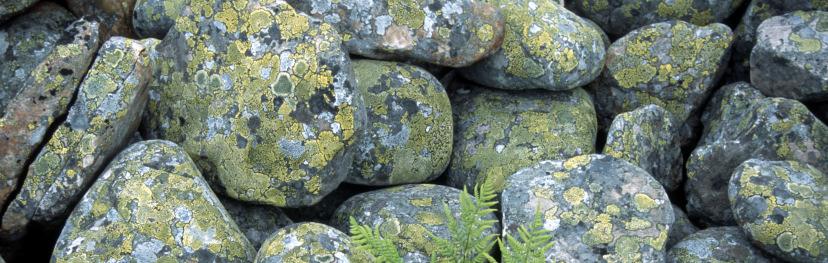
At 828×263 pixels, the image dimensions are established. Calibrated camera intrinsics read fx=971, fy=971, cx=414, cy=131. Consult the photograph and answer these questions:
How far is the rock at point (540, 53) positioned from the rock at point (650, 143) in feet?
1.80

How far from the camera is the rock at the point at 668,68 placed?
8344 millimetres

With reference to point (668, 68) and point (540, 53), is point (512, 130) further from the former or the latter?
point (668, 68)

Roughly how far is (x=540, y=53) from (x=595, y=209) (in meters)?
1.63

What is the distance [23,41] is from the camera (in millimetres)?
6934

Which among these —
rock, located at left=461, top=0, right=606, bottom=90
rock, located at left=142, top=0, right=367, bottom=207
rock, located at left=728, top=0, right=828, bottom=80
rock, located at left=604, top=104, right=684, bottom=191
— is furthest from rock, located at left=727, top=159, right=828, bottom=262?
rock, located at left=142, top=0, right=367, bottom=207

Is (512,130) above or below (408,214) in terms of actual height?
below

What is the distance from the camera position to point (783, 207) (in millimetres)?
6555

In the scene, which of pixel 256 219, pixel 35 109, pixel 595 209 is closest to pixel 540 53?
pixel 595 209

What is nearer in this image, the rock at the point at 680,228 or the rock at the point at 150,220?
the rock at the point at 150,220

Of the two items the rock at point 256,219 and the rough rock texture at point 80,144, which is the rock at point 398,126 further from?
the rough rock texture at point 80,144

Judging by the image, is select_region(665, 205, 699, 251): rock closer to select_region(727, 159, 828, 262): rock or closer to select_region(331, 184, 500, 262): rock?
select_region(727, 159, 828, 262): rock

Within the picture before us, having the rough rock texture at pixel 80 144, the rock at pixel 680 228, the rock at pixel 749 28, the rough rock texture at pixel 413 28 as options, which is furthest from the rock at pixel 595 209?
the rough rock texture at pixel 80 144

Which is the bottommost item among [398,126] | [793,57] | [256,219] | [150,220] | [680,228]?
[680,228]

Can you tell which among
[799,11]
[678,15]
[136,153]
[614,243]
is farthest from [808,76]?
[136,153]
